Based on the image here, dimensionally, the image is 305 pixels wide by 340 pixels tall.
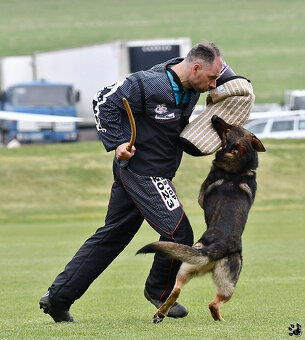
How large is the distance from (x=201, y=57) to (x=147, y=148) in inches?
29.3

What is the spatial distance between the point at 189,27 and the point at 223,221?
57866 millimetres

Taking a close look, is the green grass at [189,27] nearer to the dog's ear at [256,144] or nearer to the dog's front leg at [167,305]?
the dog's ear at [256,144]

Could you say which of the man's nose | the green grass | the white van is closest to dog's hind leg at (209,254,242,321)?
the man's nose

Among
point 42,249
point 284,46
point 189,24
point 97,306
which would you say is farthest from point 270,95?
point 97,306

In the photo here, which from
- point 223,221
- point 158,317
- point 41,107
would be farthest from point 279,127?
point 158,317

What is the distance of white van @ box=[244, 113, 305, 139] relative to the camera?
1149 inches

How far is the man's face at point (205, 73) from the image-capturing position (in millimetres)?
6477

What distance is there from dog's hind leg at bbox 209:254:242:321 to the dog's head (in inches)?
28.8

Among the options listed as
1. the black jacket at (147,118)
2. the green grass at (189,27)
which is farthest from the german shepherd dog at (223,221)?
the green grass at (189,27)

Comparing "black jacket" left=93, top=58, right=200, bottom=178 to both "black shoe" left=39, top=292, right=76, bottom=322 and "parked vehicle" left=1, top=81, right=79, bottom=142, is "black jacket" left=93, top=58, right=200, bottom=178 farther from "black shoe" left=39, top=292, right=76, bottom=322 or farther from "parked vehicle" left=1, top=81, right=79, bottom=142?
"parked vehicle" left=1, top=81, right=79, bottom=142

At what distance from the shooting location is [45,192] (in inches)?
832

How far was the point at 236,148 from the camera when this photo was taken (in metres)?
6.95

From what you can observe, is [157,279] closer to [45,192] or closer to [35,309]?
[35,309]

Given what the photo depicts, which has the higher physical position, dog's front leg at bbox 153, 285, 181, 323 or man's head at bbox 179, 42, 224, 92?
man's head at bbox 179, 42, 224, 92
